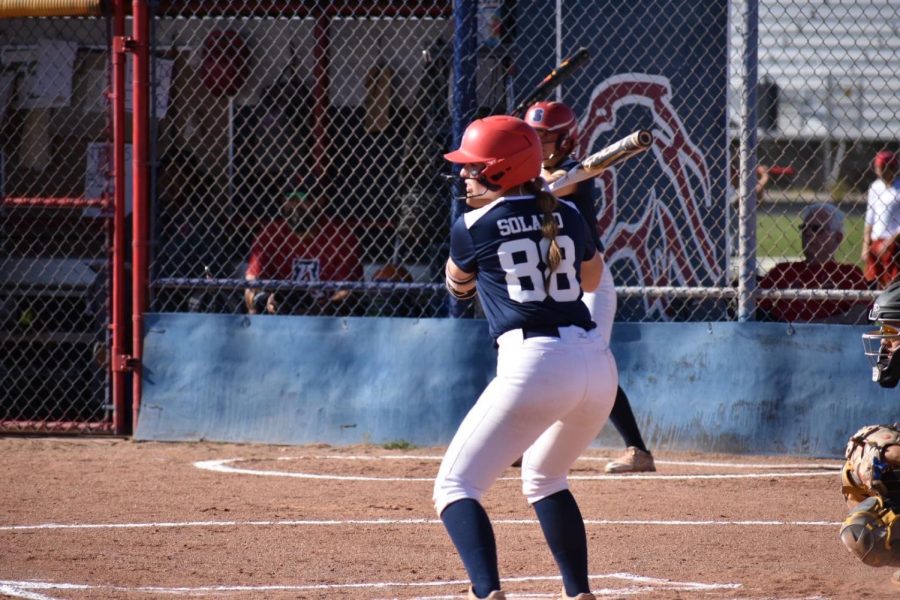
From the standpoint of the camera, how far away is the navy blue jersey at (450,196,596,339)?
13.3 feet

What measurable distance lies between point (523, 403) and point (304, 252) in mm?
4861

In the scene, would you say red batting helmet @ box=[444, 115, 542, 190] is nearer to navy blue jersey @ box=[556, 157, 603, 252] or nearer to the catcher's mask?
the catcher's mask

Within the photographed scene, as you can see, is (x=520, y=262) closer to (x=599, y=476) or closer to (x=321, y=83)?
(x=599, y=476)

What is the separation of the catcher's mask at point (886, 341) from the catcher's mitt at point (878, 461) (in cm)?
18

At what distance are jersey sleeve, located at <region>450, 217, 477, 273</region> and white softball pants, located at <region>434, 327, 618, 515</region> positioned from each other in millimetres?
258

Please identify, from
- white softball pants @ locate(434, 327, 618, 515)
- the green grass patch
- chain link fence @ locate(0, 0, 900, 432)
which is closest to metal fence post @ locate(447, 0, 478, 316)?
chain link fence @ locate(0, 0, 900, 432)

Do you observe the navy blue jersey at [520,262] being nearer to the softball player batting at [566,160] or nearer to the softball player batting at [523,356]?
the softball player batting at [523,356]

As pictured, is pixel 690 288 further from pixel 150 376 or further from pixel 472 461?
pixel 472 461

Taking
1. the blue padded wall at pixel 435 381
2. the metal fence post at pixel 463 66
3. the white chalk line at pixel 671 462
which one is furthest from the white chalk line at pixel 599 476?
the metal fence post at pixel 463 66

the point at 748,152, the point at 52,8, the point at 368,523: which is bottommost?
the point at 368,523

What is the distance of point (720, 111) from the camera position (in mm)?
8297

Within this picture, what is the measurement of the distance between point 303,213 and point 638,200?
7.23 feet

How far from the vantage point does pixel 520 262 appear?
4.05m

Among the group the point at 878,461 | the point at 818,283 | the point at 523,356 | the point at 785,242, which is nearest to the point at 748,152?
A: the point at 818,283
